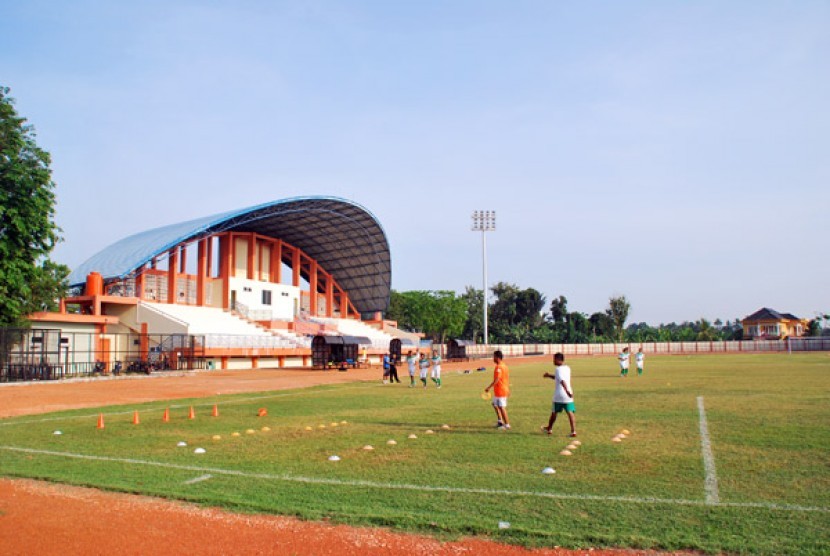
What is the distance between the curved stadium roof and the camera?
6128cm

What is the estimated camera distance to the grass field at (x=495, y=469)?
22.5 feet

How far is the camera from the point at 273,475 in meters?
9.47

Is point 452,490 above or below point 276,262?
below

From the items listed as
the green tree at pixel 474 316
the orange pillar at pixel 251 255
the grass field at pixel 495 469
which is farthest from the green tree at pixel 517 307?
the grass field at pixel 495 469

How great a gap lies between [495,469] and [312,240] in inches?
2859

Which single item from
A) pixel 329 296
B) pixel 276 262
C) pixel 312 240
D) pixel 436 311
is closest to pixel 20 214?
pixel 276 262

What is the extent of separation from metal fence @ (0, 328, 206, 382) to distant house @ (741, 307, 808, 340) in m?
103

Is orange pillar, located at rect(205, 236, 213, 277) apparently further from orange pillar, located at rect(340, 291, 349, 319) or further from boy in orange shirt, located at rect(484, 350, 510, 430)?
boy in orange shirt, located at rect(484, 350, 510, 430)

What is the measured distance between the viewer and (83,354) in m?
42.7

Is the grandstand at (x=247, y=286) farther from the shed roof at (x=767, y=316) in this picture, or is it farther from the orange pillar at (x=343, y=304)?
the shed roof at (x=767, y=316)

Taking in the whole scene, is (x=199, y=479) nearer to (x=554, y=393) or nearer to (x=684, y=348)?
(x=554, y=393)

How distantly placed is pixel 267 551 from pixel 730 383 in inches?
1046

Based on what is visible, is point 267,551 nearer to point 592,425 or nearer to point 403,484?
point 403,484

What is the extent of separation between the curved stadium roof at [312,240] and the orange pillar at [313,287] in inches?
72.1
